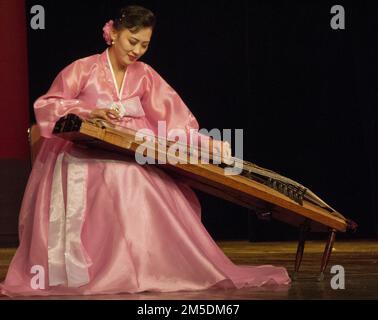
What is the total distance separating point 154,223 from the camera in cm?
344

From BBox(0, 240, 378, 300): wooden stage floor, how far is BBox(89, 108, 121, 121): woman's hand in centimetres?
62

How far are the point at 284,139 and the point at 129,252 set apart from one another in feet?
10.5

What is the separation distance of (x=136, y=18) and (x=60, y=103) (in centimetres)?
42

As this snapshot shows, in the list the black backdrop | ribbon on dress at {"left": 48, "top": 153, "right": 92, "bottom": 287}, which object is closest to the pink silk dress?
ribbon on dress at {"left": 48, "top": 153, "right": 92, "bottom": 287}

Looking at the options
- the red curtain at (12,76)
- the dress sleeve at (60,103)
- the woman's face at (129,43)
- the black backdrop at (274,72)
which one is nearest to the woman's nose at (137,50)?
the woman's face at (129,43)

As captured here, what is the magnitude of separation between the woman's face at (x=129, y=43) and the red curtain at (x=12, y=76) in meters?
2.86

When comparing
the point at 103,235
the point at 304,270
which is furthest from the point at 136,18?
the point at 304,270

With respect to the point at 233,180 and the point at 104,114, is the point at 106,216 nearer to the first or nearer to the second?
the point at 104,114

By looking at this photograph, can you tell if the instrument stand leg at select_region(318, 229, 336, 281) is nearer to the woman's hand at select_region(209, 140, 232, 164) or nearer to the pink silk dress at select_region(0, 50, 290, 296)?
the pink silk dress at select_region(0, 50, 290, 296)

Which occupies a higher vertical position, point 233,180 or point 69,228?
point 233,180

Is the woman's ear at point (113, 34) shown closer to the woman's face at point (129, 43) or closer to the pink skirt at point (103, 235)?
the woman's face at point (129, 43)

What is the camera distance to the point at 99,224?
3.43m

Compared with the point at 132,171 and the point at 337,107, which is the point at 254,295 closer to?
the point at 132,171

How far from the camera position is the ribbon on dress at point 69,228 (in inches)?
132
